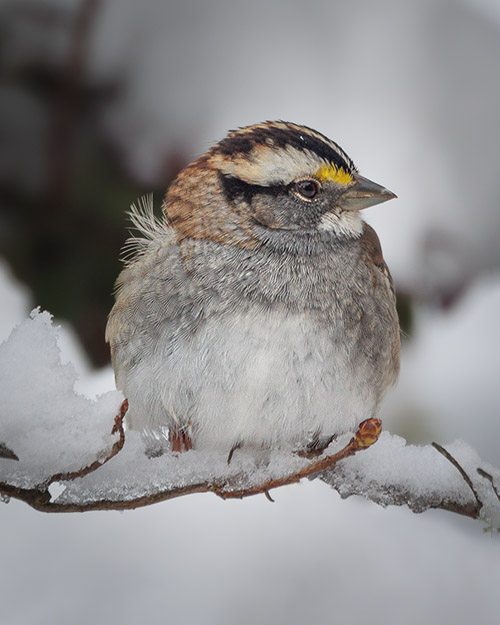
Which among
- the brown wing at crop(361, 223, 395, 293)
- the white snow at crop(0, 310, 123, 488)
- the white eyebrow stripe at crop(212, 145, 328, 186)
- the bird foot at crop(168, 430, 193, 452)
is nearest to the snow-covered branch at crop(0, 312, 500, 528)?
the white snow at crop(0, 310, 123, 488)

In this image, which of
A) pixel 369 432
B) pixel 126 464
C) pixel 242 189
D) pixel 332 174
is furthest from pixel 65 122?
pixel 369 432

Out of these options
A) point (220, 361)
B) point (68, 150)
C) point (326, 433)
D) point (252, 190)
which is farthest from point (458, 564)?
point (68, 150)

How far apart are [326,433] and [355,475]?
5.3 inches

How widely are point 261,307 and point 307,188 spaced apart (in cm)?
19

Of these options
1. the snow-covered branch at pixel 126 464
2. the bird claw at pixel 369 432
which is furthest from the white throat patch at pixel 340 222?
the bird claw at pixel 369 432

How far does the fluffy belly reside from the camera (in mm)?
1192

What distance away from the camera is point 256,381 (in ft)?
3.90

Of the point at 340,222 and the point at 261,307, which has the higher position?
the point at 340,222

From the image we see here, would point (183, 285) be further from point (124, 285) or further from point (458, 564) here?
point (458, 564)

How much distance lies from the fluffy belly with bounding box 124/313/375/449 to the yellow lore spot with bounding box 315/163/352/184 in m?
0.21

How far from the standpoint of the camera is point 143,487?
1046mm

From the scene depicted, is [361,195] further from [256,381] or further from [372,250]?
[256,381]

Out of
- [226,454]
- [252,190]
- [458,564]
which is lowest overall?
[458,564]
